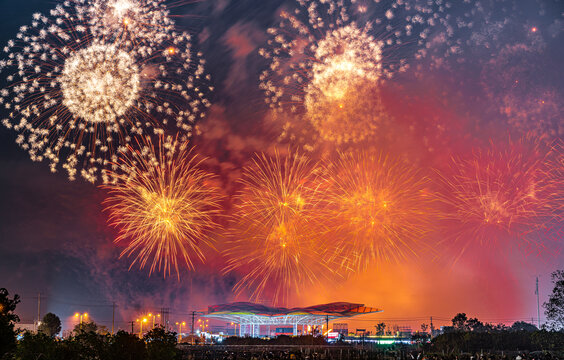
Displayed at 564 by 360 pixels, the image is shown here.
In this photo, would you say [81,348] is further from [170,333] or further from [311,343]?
[311,343]

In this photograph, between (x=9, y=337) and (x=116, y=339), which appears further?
(x=116, y=339)

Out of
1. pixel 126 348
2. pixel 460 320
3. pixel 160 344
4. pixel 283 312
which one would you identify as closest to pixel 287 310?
pixel 283 312

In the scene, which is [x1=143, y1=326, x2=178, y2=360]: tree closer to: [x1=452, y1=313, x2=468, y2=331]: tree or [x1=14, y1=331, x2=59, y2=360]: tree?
[x1=14, y1=331, x2=59, y2=360]: tree

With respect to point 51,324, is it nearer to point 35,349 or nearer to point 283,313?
point 283,313

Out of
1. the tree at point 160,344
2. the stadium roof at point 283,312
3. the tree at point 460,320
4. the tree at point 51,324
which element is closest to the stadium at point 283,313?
the stadium roof at point 283,312

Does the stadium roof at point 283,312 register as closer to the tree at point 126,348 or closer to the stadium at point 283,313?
the stadium at point 283,313

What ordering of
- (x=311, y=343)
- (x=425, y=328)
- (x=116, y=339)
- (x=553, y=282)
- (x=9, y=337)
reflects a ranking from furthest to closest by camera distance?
1. (x=425, y=328)
2. (x=311, y=343)
3. (x=553, y=282)
4. (x=116, y=339)
5. (x=9, y=337)

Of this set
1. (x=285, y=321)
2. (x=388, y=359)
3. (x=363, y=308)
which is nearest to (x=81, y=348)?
(x=388, y=359)
